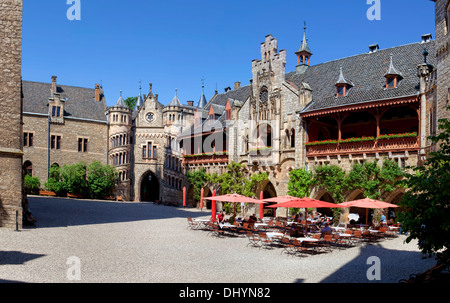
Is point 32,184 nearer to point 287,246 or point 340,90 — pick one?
point 340,90

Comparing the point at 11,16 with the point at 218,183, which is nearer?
the point at 11,16

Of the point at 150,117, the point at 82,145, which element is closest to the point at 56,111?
the point at 82,145

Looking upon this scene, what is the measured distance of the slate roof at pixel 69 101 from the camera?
4944cm

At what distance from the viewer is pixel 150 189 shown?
171 ft

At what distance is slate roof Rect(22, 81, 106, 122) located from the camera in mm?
49438

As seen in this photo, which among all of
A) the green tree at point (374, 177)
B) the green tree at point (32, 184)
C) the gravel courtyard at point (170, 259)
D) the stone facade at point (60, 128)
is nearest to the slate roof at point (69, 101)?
the stone facade at point (60, 128)

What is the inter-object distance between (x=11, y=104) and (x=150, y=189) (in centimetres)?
3152

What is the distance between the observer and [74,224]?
23.7 metres

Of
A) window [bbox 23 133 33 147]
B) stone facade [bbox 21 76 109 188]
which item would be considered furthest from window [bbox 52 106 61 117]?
window [bbox 23 133 33 147]

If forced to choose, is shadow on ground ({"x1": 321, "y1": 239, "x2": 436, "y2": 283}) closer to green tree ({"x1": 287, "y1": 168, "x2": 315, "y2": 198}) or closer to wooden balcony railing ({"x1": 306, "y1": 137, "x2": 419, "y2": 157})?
wooden balcony railing ({"x1": 306, "y1": 137, "x2": 419, "y2": 157})

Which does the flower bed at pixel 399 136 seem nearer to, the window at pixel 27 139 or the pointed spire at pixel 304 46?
the pointed spire at pixel 304 46
